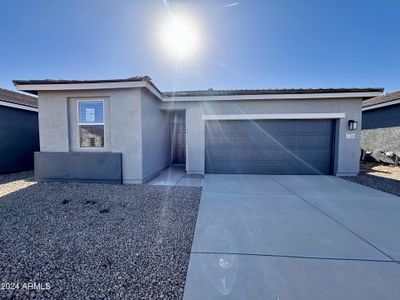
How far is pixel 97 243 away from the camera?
2.93 meters

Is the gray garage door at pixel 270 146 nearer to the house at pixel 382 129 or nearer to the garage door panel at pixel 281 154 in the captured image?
the garage door panel at pixel 281 154

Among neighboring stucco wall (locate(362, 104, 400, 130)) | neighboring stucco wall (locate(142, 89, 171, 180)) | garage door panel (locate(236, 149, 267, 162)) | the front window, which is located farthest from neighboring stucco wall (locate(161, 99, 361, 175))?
neighboring stucco wall (locate(362, 104, 400, 130))

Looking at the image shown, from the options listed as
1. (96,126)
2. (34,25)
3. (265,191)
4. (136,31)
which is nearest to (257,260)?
(265,191)

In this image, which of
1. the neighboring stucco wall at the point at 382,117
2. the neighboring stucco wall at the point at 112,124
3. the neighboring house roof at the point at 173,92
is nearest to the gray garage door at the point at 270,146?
the neighboring house roof at the point at 173,92

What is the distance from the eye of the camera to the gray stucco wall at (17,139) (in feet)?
27.2

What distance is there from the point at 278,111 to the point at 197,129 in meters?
3.46

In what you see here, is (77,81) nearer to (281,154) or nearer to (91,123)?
(91,123)

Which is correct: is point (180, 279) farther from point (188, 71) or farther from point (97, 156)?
point (188, 71)

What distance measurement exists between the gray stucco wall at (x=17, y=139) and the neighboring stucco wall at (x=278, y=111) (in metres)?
7.17

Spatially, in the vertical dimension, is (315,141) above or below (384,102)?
below

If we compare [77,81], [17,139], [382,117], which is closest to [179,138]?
[77,81]

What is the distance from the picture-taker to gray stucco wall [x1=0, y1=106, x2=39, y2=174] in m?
8.30

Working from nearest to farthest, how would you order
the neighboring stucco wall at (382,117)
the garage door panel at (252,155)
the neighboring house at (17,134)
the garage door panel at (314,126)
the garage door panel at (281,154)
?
the garage door panel at (314,126) → the garage door panel at (281,154) → the garage door panel at (252,155) → the neighboring house at (17,134) → the neighboring stucco wall at (382,117)

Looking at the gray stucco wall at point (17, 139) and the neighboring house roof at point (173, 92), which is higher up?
the neighboring house roof at point (173, 92)
